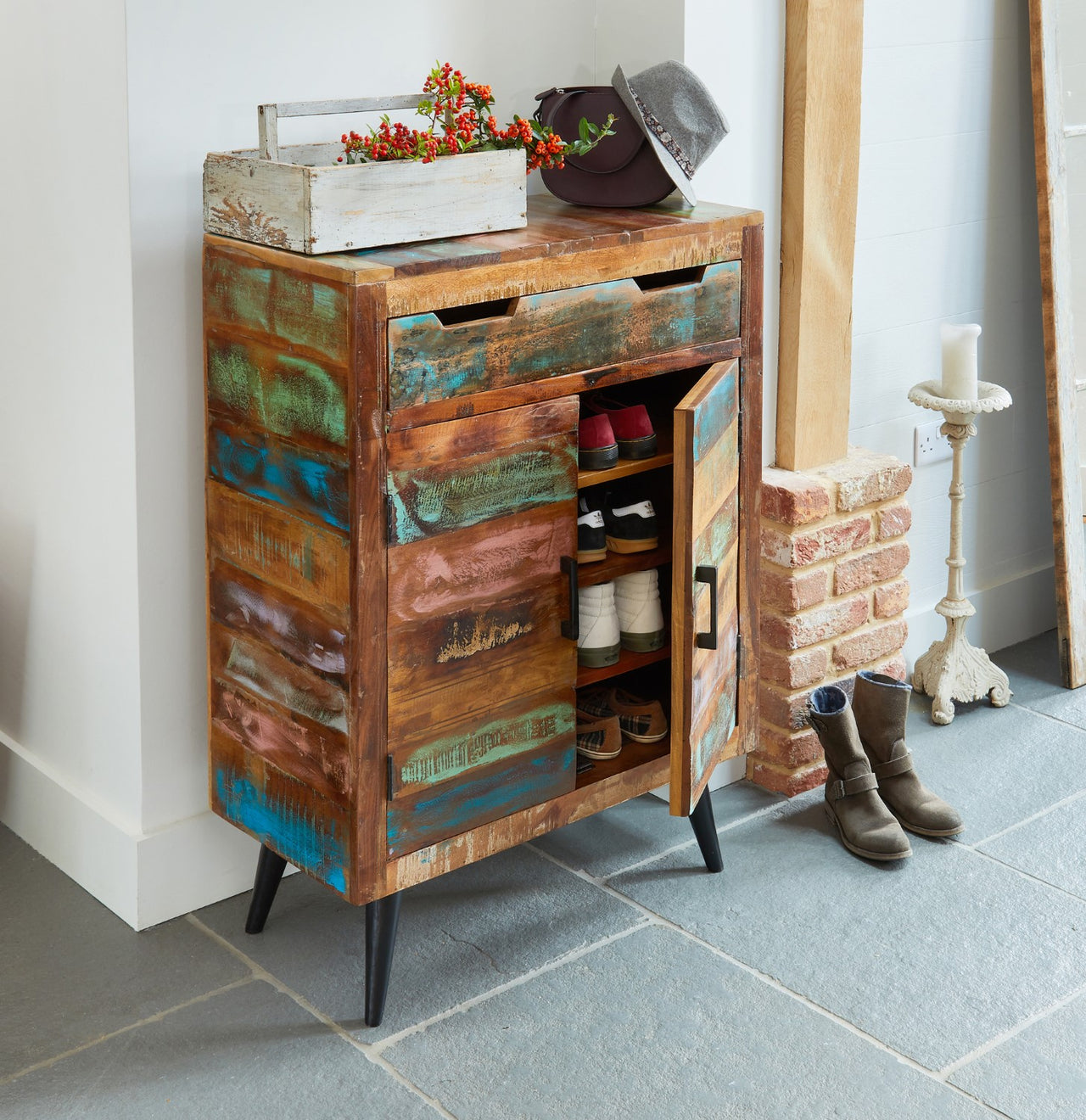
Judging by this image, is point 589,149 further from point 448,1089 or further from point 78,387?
point 448,1089

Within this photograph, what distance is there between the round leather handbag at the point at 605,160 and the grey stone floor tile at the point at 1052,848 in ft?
3.92

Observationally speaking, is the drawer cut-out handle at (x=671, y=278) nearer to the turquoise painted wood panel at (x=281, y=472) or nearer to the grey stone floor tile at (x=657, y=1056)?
the turquoise painted wood panel at (x=281, y=472)

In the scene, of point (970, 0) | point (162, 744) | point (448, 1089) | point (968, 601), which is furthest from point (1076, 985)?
point (970, 0)

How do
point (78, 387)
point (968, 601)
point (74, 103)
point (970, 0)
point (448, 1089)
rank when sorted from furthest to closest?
1. point (968, 601)
2. point (970, 0)
3. point (78, 387)
4. point (74, 103)
5. point (448, 1089)

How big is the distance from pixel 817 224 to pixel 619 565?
74cm

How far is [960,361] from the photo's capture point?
2604mm

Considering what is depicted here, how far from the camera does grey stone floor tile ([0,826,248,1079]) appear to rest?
6.07ft

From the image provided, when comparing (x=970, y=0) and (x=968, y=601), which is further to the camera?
(x=968, y=601)

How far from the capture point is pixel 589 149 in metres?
1.96

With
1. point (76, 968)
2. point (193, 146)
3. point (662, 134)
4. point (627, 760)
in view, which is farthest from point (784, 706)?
point (193, 146)

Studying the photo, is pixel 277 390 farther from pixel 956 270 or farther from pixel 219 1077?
pixel 956 270

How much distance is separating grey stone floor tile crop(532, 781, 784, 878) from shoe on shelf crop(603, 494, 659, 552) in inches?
21.5

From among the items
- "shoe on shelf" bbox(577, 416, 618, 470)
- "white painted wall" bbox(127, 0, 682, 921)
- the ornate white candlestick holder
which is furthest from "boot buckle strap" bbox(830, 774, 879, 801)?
"white painted wall" bbox(127, 0, 682, 921)

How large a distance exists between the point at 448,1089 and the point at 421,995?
20 cm
